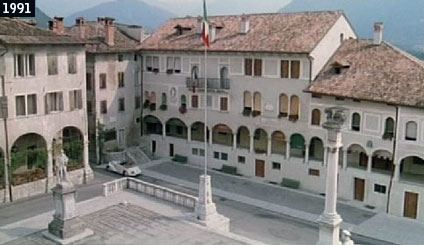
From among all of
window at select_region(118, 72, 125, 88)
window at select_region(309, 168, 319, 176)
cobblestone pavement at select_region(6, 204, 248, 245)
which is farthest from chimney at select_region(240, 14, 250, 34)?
cobblestone pavement at select_region(6, 204, 248, 245)

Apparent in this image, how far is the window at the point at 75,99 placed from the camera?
3797cm

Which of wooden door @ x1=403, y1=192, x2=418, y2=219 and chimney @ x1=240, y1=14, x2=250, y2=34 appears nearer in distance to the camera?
wooden door @ x1=403, y1=192, x2=418, y2=219

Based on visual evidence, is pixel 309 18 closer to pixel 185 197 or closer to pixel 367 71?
pixel 367 71

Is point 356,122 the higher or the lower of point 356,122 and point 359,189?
the higher

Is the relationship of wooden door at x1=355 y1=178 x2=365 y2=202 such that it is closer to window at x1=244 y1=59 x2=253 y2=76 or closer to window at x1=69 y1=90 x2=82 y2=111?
window at x1=244 y1=59 x2=253 y2=76

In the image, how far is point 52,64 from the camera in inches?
1432

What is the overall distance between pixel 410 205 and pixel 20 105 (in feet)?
88.7

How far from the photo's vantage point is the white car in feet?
137

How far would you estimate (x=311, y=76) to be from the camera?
37.1 meters

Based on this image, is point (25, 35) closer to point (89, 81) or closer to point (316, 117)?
point (89, 81)

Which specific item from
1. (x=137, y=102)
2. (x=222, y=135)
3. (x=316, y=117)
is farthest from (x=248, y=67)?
(x=137, y=102)

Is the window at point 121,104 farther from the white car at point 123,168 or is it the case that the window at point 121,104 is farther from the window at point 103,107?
the white car at point 123,168

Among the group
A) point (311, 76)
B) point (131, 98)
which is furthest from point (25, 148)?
point (311, 76)

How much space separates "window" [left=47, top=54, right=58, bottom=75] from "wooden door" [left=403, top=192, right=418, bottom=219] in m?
25.9
